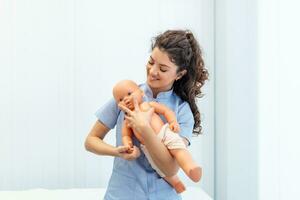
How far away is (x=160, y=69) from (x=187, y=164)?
0.30 m

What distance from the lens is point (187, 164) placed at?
1.16m

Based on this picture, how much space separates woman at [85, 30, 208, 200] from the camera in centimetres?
127

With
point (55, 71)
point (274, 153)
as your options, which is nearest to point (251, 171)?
point (274, 153)

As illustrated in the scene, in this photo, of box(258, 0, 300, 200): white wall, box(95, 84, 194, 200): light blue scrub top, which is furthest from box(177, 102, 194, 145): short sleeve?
box(258, 0, 300, 200): white wall

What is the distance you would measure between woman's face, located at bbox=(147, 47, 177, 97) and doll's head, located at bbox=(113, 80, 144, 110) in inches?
2.0

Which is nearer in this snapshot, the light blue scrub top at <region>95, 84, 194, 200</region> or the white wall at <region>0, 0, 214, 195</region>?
the light blue scrub top at <region>95, 84, 194, 200</region>

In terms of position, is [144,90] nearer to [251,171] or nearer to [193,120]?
[193,120]

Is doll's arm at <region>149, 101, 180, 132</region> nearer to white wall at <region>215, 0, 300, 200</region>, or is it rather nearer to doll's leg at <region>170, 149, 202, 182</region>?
doll's leg at <region>170, 149, 202, 182</region>

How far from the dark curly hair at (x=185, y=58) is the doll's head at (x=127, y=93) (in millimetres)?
140

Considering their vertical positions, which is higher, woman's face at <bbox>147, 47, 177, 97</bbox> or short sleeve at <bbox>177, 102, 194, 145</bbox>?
woman's face at <bbox>147, 47, 177, 97</bbox>

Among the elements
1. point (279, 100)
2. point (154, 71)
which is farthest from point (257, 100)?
point (154, 71)

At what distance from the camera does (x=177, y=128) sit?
4.09 ft

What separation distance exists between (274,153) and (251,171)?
251 mm

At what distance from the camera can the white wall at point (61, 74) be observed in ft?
7.93
